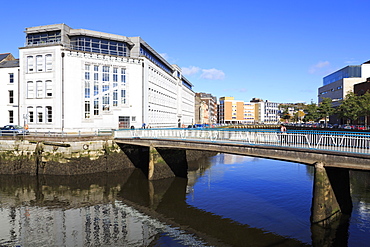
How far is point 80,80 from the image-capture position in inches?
1781

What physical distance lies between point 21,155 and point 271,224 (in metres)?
30.3

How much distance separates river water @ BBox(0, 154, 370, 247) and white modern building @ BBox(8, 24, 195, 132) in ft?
48.3

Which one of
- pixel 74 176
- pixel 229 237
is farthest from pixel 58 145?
pixel 229 237

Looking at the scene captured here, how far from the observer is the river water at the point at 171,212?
16.8 meters

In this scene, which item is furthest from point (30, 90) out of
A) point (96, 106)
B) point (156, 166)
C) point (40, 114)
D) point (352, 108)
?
point (352, 108)

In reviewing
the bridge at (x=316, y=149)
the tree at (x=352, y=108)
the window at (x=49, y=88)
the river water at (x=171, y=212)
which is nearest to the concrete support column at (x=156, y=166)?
the river water at (x=171, y=212)

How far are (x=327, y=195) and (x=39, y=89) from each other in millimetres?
42963

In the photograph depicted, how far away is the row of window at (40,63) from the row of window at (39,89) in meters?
1.92

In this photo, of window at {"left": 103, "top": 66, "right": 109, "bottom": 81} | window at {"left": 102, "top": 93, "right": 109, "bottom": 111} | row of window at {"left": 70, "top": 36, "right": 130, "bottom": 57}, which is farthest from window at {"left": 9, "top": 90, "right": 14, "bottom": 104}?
window at {"left": 103, "top": 66, "right": 109, "bottom": 81}

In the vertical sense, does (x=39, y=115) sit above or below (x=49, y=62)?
below

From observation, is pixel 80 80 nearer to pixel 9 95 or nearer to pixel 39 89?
pixel 39 89

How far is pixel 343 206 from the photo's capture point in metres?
19.4

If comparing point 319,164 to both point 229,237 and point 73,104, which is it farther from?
point 73,104

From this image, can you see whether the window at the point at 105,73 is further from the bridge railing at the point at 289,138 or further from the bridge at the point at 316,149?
the bridge at the point at 316,149
